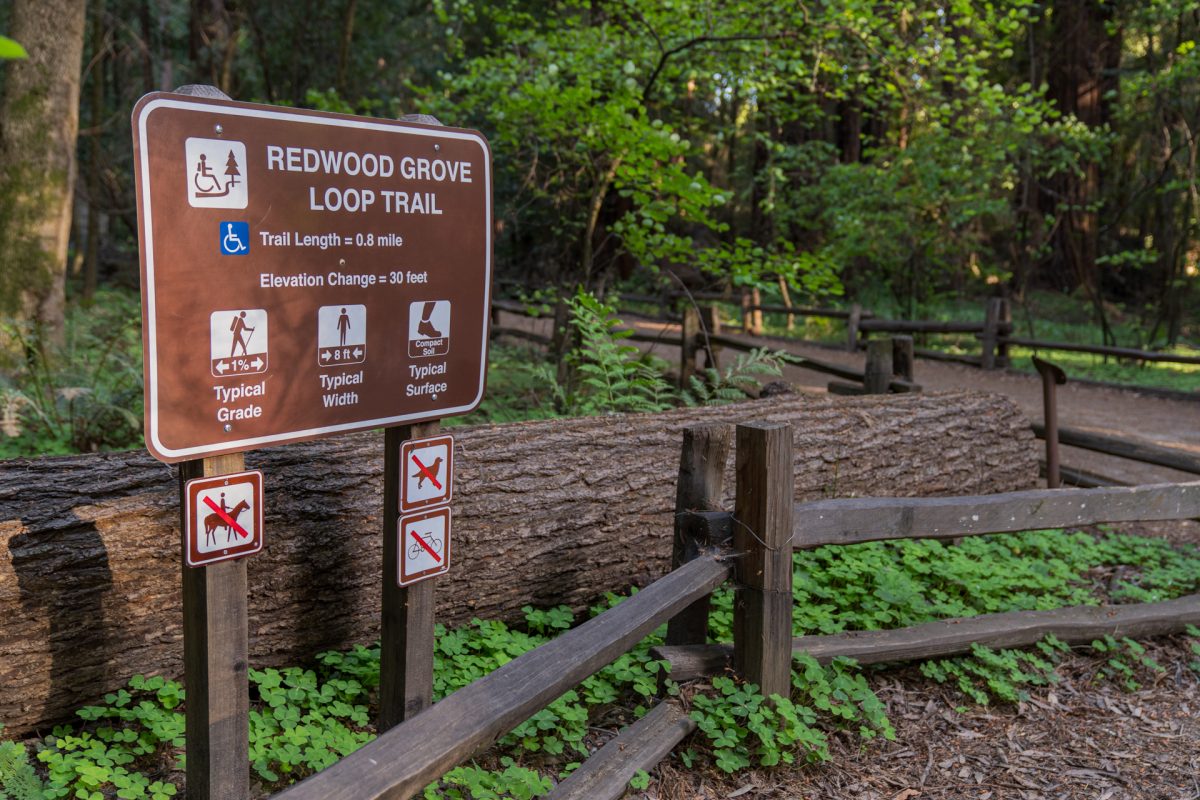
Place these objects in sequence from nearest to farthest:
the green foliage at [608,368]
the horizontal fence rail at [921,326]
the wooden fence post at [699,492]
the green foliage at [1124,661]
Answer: the wooden fence post at [699,492]
the green foliage at [1124,661]
the green foliage at [608,368]
the horizontal fence rail at [921,326]

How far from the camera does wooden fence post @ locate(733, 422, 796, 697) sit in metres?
3.70

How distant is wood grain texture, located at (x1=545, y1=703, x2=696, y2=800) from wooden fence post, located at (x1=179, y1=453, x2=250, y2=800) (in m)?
1.13

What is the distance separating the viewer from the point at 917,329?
655 inches

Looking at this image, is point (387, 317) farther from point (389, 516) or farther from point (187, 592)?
point (187, 592)

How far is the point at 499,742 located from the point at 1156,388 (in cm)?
1267

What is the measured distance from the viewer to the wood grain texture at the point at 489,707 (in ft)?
7.20

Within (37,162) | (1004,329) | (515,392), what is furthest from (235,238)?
(1004,329)

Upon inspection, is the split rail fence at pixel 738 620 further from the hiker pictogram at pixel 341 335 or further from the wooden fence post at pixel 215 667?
the hiker pictogram at pixel 341 335

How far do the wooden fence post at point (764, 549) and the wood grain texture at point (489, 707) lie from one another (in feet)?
0.79

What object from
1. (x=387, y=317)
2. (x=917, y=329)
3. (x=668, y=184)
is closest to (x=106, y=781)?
(x=387, y=317)

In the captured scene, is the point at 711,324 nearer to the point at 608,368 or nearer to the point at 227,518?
the point at 608,368

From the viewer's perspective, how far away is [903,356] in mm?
8359

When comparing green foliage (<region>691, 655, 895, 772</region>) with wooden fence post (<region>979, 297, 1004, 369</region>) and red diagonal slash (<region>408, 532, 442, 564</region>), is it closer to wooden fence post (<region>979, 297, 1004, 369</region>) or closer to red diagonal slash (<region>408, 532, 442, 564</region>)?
red diagonal slash (<region>408, 532, 442, 564</region>)

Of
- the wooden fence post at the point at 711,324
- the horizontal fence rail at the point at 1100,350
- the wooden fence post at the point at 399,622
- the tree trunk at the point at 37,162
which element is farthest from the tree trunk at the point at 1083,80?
the wooden fence post at the point at 399,622
